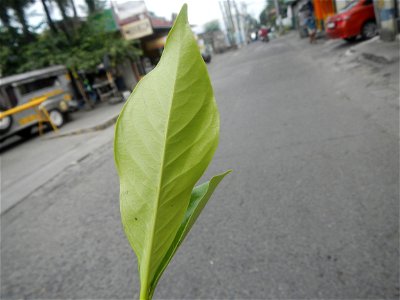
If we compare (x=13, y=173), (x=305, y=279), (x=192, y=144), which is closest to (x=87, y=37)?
(x=13, y=173)

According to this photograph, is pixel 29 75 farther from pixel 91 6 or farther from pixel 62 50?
pixel 91 6

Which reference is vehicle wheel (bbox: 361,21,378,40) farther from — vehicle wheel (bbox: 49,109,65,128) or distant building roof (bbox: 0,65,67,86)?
distant building roof (bbox: 0,65,67,86)

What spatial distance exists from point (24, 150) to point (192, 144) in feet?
29.2

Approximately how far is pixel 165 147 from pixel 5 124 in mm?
9738

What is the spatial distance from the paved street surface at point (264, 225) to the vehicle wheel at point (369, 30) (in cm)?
645

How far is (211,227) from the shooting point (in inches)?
109

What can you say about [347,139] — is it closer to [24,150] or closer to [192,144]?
[192,144]

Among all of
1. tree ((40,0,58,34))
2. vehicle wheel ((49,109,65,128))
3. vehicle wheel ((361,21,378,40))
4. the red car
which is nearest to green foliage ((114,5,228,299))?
vehicle wheel ((49,109,65,128))

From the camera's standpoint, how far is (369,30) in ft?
34.3

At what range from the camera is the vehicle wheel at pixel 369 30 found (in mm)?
10359

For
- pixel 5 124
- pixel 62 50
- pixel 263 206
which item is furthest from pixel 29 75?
pixel 263 206

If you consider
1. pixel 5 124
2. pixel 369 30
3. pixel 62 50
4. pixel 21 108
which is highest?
pixel 62 50

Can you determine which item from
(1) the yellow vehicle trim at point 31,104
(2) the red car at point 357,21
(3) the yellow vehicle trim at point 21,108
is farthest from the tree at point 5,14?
(2) the red car at point 357,21

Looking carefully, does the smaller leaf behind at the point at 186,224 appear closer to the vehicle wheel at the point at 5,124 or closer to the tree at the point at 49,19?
the vehicle wheel at the point at 5,124
